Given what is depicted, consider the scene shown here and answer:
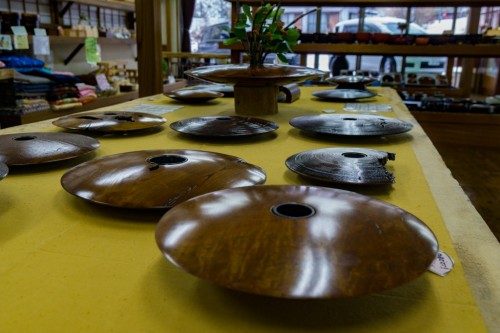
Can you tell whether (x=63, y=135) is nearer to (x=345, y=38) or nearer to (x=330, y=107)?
(x=330, y=107)

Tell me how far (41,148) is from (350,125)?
2.79 ft

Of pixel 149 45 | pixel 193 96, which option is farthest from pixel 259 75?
pixel 149 45

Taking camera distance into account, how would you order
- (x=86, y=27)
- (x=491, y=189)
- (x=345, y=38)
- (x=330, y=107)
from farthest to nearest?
1. (x=86, y=27)
2. (x=345, y=38)
3. (x=491, y=189)
4. (x=330, y=107)

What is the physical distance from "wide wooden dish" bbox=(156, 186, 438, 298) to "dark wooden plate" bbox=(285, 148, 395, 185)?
0.22m

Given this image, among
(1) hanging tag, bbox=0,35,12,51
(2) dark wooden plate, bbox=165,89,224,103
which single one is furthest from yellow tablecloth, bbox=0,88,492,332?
(1) hanging tag, bbox=0,35,12,51

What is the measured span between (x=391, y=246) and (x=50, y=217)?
1.75 feet

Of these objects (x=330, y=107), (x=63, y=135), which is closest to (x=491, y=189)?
(x=330, y=107)

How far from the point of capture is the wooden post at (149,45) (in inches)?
101

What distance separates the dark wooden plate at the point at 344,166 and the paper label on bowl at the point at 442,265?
25cm

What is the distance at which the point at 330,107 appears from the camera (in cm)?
210

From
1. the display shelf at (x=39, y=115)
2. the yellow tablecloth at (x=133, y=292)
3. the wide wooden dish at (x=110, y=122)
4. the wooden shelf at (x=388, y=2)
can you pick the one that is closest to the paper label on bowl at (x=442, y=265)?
the yellow tablecloth at (x=133, y=292)

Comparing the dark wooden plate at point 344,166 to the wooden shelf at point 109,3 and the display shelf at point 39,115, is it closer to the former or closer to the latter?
the display shelf at point 39,115

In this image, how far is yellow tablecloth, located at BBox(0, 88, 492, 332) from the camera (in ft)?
1.54

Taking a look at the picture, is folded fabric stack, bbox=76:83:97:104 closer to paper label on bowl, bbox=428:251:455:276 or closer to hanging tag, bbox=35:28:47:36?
hanging tag, bbox=35:28:47:36
